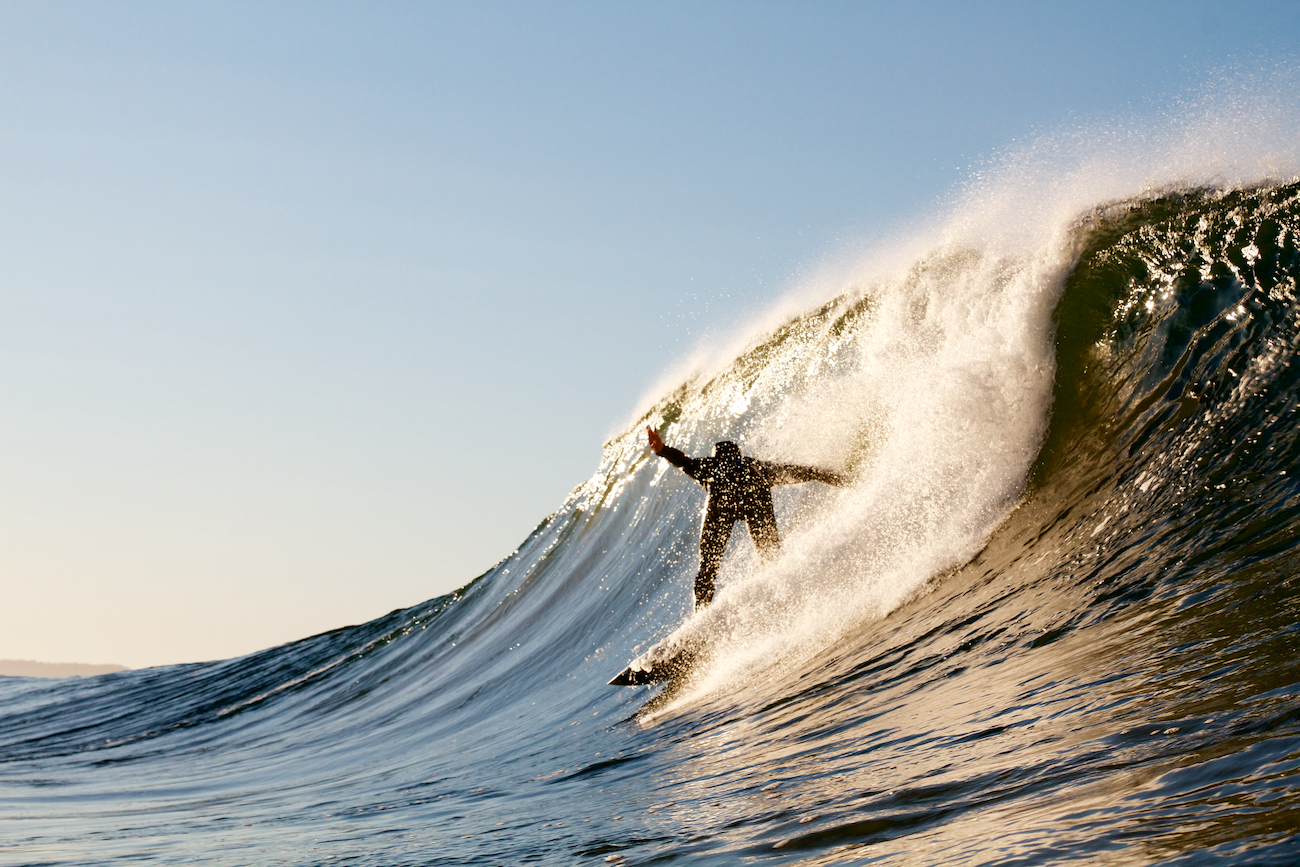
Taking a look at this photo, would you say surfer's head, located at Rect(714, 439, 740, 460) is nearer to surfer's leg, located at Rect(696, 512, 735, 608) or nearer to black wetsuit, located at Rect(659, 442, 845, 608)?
black wetsuit, located at Rect(659, 442, 845, 608)

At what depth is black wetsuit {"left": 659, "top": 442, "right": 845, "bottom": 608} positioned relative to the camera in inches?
278

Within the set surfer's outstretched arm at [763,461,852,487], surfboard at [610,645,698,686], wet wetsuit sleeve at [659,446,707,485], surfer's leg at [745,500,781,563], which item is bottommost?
surfboard at [610,645,698,686]

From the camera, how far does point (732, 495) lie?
711cm

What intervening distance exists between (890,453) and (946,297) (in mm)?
1539

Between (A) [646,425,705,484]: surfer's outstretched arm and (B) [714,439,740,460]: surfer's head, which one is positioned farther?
(B) [714,439,740,460]: surfer's head

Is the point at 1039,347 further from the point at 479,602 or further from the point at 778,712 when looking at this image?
the point at 479,602

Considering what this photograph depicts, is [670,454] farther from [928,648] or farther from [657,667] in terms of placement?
[928,648]

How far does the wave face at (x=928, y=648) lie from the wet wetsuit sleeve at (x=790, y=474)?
28cm

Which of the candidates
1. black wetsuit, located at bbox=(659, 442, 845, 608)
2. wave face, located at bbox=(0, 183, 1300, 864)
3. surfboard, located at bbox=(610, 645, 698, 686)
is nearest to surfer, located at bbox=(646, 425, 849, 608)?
black wetsuit, located at bbox=(659, 442, 845, 608)

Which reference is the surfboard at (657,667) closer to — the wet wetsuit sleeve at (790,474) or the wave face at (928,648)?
the wave face at (928,648)

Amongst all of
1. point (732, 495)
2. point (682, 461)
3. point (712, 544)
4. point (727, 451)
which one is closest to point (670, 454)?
point (682, 461)

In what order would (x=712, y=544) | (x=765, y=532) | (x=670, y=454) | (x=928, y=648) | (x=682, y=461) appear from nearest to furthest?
(x=928, y=648) → (x=670, y=454) → (x=682, y=461) → (x=712, y=544) → (x=765, y=532)

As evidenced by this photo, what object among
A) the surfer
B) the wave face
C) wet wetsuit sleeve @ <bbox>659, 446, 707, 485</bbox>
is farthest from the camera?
the surfer

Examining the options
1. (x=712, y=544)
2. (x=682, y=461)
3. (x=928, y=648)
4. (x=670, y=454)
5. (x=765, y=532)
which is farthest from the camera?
(x=765, y=532)
